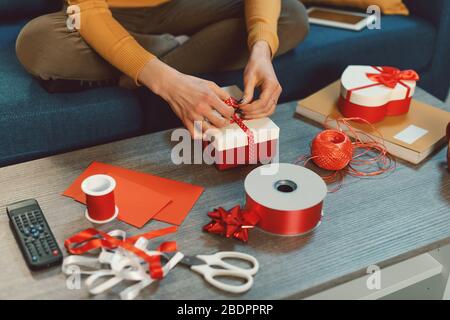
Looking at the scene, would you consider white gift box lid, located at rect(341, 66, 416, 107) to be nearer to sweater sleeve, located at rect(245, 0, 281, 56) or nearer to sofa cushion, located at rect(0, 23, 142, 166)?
sweater sleeve, located at rect(245, 0, 281, 56)

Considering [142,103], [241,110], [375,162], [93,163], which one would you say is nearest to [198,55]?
[142,103]

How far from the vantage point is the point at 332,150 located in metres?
1.16

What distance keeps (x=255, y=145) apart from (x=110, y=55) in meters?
0.42

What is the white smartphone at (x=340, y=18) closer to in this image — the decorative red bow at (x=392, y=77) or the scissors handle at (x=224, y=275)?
the decorative red bow at (x=392, y=77)

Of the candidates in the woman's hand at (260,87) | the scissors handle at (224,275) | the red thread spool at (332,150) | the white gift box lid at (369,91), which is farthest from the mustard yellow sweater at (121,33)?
the scissors handle at (224,275)

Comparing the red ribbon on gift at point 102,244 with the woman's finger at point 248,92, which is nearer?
the red ribbon on gift at point 102,244

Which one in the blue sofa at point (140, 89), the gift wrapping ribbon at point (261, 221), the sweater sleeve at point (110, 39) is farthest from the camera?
the blue sofa at point (140, 89)

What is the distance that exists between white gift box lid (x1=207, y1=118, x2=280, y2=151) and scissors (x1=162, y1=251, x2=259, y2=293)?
0.28 metres

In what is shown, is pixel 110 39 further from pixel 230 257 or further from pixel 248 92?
pixel 230 257

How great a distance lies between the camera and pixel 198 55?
4.95ft

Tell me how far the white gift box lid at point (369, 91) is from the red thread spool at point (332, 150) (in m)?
0.15

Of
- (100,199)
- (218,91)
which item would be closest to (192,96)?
(218,91)

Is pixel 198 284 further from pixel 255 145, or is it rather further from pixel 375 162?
pixel 375 162

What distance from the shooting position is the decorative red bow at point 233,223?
996 mm
